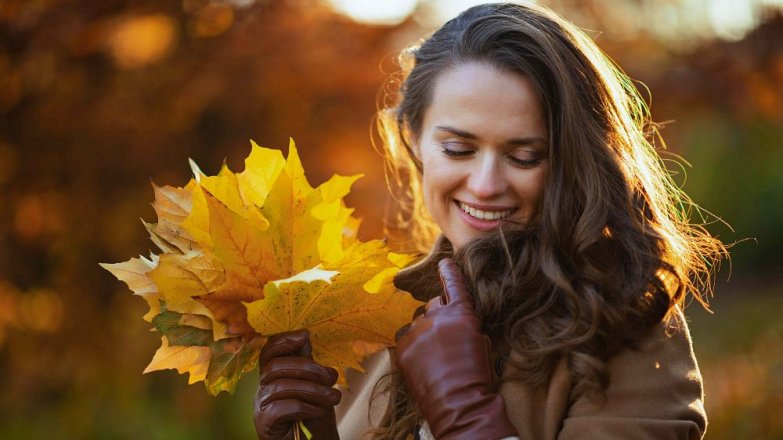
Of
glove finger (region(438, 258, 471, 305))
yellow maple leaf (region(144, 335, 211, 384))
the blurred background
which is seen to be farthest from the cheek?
the blurred background

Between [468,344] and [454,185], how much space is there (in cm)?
53

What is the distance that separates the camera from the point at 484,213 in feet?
8.29

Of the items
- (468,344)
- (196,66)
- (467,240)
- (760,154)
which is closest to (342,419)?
(467,240)

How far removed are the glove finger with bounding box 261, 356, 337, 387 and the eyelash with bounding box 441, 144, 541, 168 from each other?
654 mm

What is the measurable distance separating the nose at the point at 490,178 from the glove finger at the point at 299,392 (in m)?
0.62

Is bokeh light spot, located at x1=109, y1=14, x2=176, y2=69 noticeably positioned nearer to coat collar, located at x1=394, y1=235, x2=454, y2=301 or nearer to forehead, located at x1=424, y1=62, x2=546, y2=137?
coat collar, located at x1=394, y1=235, x2=454, y2=301

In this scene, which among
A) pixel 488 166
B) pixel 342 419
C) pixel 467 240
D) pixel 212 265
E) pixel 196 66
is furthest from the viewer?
pixel 196 66

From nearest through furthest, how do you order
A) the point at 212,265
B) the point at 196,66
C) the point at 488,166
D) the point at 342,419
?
the point at 212,265
the point at 488,166
the point at 342,419
the point at 196,66

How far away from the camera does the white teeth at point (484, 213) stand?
2504mm

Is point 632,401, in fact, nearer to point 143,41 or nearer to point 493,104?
point 493,104

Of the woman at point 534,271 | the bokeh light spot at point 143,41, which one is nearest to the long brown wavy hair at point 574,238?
the woman at point 534,271

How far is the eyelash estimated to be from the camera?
8.03ft

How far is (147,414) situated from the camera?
5.27 m

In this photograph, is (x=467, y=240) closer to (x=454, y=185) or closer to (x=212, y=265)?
(x=454, y=185)
